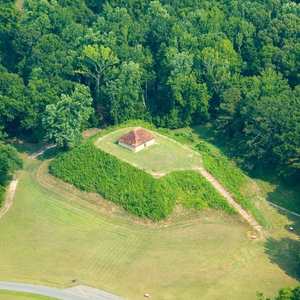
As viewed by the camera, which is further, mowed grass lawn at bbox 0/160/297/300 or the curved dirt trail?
the curved dirt trail

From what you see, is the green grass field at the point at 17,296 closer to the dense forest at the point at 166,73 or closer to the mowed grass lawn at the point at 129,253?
the mowed grass lawn at the point at 129,253

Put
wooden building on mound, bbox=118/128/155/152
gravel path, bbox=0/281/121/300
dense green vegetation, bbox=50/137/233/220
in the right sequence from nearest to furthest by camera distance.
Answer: gravel path, bbox=0/281/121/300 → dense green vegetation, bbox=50/137/233/220 → wooden building on mound, bbox=118/128/155/152

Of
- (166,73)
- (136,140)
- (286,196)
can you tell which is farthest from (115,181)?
(166,73)

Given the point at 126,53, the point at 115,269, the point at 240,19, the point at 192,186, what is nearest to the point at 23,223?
the point at 115,269

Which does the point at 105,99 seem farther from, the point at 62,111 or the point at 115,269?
the point at 115,269

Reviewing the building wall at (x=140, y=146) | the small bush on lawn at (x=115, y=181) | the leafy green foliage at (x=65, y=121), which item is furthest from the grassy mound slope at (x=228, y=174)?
the leafy green foliage at (x=65, y=121)

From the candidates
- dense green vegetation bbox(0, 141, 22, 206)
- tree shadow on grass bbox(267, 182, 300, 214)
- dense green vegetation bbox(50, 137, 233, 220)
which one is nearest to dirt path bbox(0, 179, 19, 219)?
dense green vegetation bbox(0, 141, 22, 206)

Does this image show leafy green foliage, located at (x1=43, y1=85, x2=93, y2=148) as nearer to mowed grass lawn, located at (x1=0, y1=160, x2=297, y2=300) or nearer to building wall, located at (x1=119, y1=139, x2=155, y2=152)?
building wall, located at (x1=119, y1=139, x2=155, y2=152)
